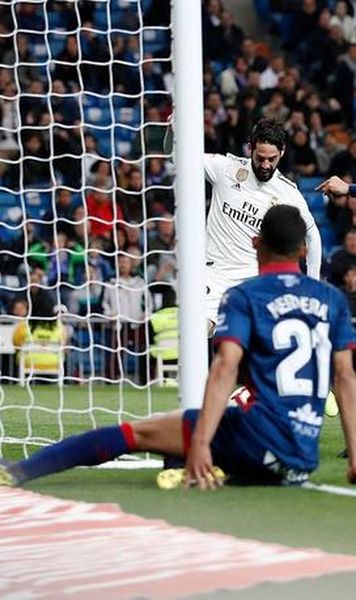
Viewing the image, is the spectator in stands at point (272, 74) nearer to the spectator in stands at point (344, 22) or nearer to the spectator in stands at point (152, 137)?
the spectator in stands at point (344, 22)

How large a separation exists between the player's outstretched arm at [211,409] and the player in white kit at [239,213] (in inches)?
138

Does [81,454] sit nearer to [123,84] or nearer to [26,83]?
[123,84]

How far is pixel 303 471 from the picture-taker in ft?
26.1

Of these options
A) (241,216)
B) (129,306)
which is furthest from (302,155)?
(241,216)

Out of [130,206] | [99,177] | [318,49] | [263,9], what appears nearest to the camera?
[130,206]

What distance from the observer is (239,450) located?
309 inches

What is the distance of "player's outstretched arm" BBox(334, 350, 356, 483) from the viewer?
777 cm

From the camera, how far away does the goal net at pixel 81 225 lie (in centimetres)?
1430

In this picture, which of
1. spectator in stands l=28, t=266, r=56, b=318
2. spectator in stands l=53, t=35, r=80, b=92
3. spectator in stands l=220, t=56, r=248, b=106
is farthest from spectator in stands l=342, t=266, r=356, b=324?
spectator in stands l=220, t=56, r=248, b=106

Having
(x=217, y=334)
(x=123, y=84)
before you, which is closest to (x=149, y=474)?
(x=217, y=334)

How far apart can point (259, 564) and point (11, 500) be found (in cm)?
238

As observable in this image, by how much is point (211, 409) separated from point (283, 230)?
0.80 m

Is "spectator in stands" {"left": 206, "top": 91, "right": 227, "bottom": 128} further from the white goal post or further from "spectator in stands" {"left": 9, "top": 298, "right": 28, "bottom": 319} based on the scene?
"spectator in stands" {"left": 9, "top": 298, "right": 28, "bottom": 319}

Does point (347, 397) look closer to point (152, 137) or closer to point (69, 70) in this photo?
point (152, 137)
